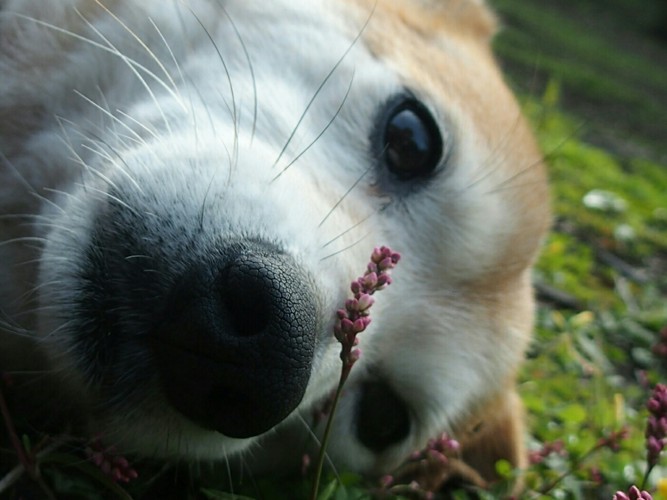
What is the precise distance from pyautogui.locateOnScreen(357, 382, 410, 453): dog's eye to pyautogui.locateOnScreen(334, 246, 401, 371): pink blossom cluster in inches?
29.8

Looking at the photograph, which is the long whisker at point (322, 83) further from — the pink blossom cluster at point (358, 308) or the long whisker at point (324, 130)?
the pink blossom cluster at point (358, 308)

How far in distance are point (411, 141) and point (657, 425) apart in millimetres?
1062

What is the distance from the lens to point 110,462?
1837 millimetres

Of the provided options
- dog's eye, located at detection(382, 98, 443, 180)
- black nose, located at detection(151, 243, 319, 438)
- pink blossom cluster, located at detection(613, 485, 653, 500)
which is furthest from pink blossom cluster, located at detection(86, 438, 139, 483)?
dog's eye, located at detection(382, 98, 443, 180)

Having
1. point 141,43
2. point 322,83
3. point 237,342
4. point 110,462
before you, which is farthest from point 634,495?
point 141,43

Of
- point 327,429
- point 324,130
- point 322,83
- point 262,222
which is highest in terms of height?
point 322,83

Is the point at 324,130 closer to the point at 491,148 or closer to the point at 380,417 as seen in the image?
the point at 491,148

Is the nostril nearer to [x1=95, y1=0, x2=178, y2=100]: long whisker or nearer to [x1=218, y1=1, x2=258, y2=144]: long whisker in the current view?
[x1=218, y1=1, x2=258, y2=144]: long whisker

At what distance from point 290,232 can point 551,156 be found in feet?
4.84

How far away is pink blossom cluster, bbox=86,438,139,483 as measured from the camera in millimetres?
1807

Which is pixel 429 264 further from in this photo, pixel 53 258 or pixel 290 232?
pixel 53 258

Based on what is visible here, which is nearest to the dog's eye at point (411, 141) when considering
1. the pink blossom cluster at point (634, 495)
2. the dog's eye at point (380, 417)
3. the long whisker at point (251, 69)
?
the long whisker at point (251, 69)

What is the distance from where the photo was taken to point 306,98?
7.51ft

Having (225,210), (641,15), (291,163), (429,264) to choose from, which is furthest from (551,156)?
(641,15)
